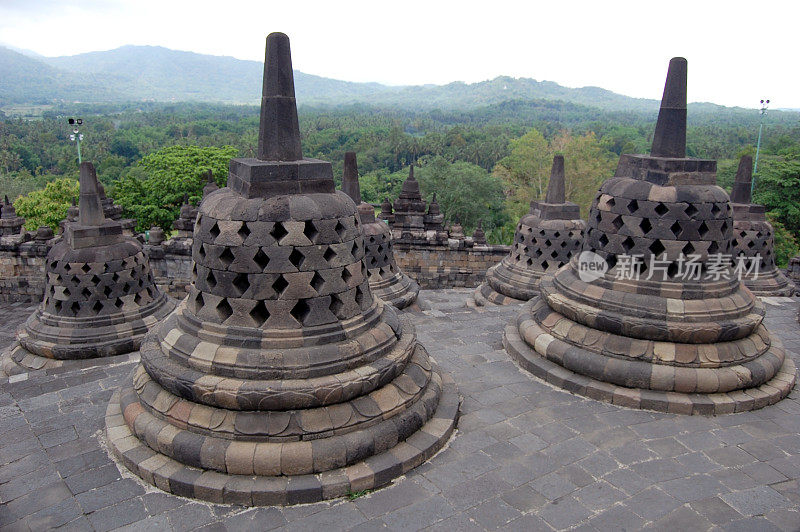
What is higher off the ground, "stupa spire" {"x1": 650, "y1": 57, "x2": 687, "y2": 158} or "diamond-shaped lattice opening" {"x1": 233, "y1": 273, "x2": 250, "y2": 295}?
"stupa spire" {"x1": 650, "y1": 57, "x2": 687, "y2": 158}

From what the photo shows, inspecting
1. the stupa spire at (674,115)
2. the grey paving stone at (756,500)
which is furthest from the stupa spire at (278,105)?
the grey paving stone at (756,500)

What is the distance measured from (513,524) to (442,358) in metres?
3.03

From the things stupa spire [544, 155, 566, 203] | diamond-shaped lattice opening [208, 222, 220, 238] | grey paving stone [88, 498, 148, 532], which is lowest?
grey paving stone [88, 498, 148, 532]

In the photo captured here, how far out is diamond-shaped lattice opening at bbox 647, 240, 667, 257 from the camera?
18.7 feet

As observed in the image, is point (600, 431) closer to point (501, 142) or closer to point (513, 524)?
point (513, 524)

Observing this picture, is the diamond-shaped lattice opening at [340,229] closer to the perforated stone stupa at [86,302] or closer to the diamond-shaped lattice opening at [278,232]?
the diamond-shaped lattice opening at [278,232]

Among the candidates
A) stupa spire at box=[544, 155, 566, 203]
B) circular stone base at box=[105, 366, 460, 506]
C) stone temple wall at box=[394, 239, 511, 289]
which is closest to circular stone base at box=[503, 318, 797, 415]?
circular stone base at box=[105, 366, 460, 506]

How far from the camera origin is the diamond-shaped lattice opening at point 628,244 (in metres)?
5.84

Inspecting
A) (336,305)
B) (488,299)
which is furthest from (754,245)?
(336,305)

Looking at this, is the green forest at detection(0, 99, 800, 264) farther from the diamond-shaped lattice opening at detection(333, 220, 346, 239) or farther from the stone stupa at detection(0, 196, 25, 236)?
the diamond-shaped lattice opening at detection(333, 220, 346, 239)

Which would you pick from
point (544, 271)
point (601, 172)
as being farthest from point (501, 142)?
point (544, 271)

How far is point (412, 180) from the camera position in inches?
810

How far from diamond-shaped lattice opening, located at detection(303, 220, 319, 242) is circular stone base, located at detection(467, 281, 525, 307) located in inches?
274

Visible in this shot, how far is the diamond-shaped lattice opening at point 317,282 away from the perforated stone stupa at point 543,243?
690cm
